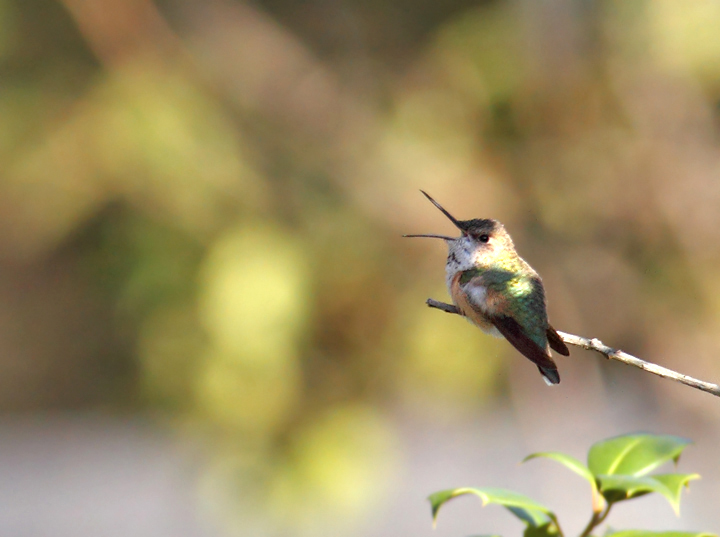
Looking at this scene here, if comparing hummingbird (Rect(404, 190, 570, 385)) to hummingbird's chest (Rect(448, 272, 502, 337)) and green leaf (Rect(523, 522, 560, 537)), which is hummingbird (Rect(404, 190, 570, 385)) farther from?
green leaf (Rect(523, 522, 560, 537))

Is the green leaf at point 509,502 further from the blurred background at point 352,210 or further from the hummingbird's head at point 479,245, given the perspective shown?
the blurred background at point 352,210

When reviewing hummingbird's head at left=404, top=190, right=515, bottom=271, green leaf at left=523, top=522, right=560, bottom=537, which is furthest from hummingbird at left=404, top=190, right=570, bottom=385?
green leaf at left=523, top=522, right=560, bottom=537

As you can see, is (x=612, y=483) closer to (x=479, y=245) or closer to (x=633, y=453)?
(x=633, y=453)

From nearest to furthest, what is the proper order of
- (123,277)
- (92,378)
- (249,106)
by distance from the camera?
(123,277) → (249,106) → (92,378)

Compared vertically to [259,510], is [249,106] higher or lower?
higher

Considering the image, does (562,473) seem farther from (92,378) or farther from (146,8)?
(92,378)

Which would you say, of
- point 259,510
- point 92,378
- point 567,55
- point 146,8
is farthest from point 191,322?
point 92,378

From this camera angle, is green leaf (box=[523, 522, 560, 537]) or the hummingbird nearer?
green leaf (box=[523, 522, 560, 537])

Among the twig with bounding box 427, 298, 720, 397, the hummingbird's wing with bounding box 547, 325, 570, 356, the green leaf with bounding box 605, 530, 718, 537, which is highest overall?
the hummingbird's wing with bounding box 547, 325, 570, 356

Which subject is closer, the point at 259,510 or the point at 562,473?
the point at 259,510
